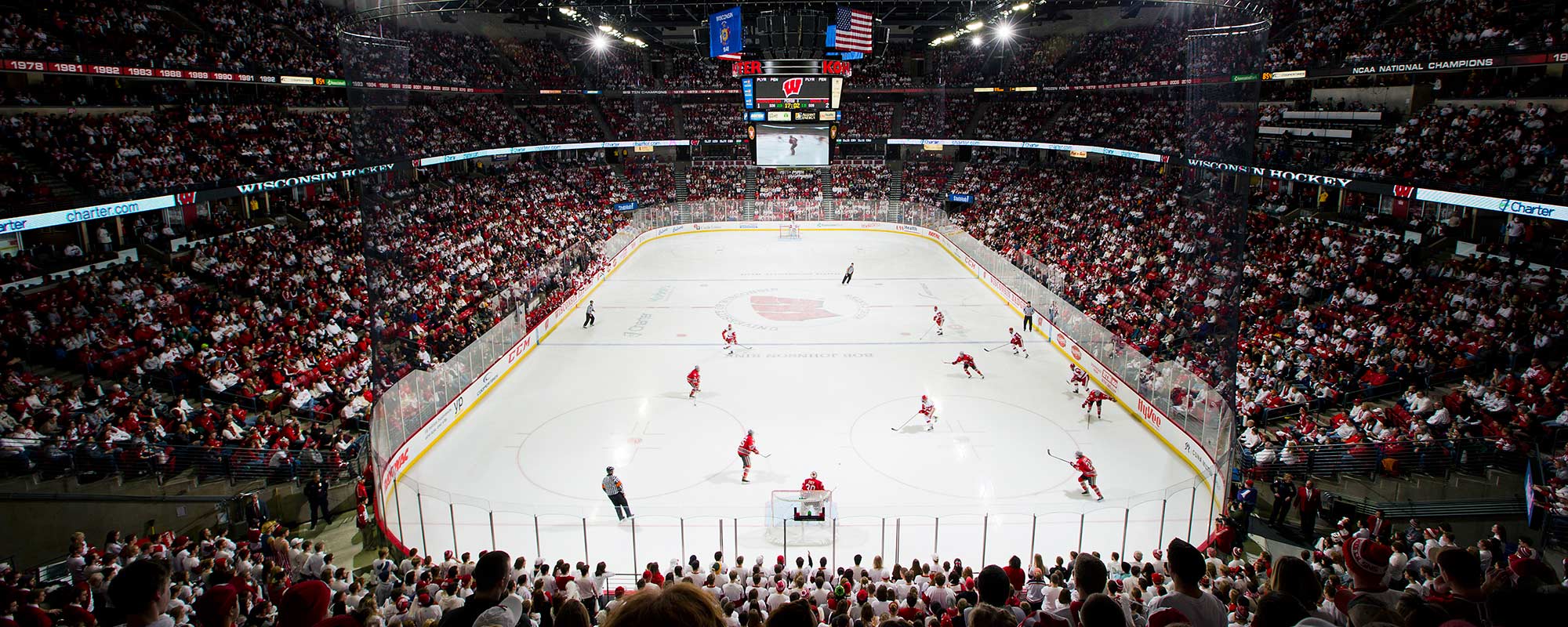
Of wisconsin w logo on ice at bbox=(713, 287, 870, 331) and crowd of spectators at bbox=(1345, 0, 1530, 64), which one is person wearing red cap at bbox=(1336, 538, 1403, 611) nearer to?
wisconsin w logo on ice at bbox=(713, 287, 870, 331)

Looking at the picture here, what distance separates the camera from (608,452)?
16.6m

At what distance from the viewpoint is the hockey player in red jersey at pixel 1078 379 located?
19.5 metres

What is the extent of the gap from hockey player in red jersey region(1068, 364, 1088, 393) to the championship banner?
12956 mm

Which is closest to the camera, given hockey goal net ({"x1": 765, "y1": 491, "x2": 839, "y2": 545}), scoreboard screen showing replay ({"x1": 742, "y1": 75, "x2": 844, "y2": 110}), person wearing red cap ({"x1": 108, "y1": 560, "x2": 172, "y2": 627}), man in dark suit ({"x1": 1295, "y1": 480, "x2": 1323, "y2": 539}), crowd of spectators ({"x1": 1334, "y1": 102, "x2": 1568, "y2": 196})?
person wearing red cap ({"x1": 108, "y1": 560, "x2": 172, "y2": 627})

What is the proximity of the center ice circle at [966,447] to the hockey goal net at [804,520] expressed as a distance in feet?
8.55

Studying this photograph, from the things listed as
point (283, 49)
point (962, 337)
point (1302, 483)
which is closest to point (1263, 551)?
point (1302, 483)

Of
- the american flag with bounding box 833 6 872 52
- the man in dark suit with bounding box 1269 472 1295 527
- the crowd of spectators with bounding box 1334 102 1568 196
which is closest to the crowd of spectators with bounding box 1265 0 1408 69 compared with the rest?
the crowd of spectators with bounding box 1334 102 1568 196

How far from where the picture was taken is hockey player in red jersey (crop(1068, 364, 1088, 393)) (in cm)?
1945

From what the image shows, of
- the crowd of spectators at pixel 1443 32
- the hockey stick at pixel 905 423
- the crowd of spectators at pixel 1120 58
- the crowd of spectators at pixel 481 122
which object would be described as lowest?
the hockey stick at pixel 905 423

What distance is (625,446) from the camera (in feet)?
55.5

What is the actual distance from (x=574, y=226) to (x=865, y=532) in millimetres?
29679

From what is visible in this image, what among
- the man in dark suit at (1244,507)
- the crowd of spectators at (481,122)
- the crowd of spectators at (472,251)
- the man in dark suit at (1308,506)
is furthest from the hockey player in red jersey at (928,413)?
the crowd of spectators at (481,122)

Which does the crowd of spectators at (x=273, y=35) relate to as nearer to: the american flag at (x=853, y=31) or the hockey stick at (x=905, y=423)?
the american flag at (x=853, y=31)

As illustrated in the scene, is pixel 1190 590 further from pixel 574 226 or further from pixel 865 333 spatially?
pixel 574 226
